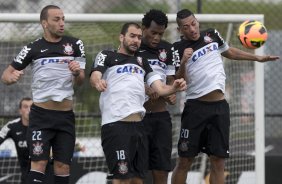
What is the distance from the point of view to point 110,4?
Result: 13.0m

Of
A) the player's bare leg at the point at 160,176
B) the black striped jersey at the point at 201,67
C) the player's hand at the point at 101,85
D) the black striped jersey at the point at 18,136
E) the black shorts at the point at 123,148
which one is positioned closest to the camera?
the player's hand at the point at 101,85

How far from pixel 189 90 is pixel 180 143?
57cm

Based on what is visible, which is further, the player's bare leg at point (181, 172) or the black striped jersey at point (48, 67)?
the player's bare leg at point (181, 172)

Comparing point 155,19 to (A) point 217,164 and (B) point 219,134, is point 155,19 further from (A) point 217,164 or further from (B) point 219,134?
(A) point 217,164

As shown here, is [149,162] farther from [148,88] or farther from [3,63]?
[3,63]

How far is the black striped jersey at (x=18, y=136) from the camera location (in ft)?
35.6

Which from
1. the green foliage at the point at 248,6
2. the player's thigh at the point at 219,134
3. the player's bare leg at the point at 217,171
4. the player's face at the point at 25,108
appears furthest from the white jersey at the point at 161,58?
the green foliage at the point at 248,6

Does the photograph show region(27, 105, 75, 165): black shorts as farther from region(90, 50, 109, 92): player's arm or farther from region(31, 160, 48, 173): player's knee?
region(90, 50, 109, 92): player's arm

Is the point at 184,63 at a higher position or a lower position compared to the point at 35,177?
higher

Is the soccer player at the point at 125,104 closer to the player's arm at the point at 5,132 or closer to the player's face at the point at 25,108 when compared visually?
the player's face at the point at 25,108

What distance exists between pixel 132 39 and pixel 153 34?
456 millimetres

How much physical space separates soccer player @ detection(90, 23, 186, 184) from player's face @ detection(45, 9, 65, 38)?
660mm

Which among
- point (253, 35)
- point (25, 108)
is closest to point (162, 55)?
point (253, 35)

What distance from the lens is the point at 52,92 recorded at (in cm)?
869
